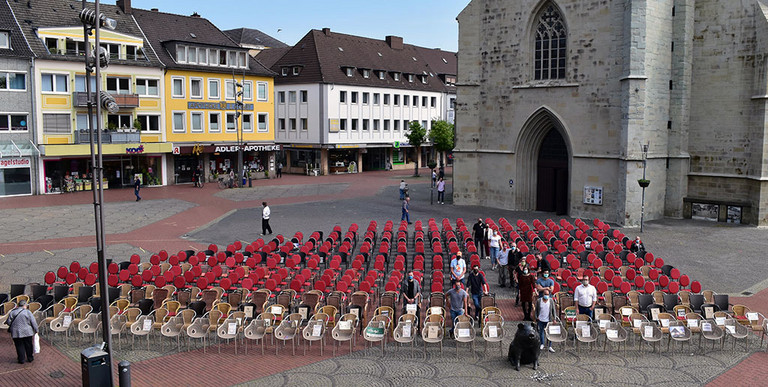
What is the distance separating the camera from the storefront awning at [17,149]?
40.7 meters

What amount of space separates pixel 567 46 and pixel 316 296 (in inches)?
937

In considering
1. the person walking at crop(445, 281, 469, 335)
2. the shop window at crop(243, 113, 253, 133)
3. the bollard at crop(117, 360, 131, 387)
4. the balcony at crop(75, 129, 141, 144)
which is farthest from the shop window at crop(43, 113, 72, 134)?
the person walking at crop(445, 281, 469, 335)

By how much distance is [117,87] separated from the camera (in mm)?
46031

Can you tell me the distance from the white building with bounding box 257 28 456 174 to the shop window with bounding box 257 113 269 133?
203 inches

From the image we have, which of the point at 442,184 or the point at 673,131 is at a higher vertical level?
the point at 673,131

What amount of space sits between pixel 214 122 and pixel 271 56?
22.1 m

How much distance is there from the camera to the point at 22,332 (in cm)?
1330

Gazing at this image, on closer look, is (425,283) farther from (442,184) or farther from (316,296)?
(442,184)

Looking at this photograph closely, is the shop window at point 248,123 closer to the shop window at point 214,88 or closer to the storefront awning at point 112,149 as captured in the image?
the shop window at point 214,88

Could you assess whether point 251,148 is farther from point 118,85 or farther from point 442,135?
point 442,135

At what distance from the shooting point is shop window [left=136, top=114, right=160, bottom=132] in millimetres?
47688

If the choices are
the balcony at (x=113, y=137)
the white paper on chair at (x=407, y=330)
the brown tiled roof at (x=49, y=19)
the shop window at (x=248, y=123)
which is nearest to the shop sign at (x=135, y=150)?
the balcony at (x=113, y=137)

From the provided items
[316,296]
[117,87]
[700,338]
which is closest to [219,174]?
[117,87]

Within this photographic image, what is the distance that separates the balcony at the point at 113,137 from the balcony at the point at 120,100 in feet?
5.80
